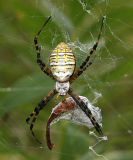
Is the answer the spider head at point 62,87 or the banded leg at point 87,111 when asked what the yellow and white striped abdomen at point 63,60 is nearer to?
the spider head at point 62,87

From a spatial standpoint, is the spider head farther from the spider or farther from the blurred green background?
the blurred green background

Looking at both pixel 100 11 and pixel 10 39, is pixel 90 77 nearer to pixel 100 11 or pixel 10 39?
pixel 100 11

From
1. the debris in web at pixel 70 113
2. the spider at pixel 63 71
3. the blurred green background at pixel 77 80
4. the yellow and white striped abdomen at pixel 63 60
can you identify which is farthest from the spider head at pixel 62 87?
the yellow and white striped abdomen at pixel 63 60

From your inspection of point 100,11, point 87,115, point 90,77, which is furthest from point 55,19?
point 87,115

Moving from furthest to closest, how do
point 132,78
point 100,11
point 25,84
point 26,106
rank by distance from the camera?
1. point 132,78
2. point 26,106
3. point 25,84
4. point 100,11

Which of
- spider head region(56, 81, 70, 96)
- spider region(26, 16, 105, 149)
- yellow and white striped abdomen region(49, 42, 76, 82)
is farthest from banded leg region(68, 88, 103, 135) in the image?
yellow and white striped abdomen region(49, 42, 76, 82)

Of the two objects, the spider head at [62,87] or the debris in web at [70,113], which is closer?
the debris in web at [70,113]
